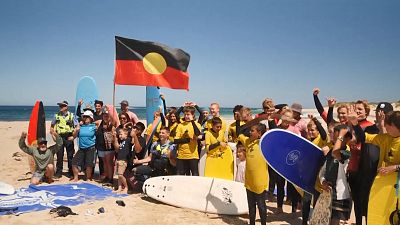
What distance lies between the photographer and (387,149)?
3311 millimetres

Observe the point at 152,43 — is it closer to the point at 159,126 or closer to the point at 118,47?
the point at 118,47

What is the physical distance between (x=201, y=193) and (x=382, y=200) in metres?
2.73

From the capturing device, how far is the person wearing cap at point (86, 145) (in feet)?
22.6

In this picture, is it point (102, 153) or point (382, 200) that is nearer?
point (382, 200)

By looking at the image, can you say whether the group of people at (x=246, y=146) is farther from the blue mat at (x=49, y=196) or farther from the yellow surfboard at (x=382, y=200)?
the blue mat at (x=49, y=196)

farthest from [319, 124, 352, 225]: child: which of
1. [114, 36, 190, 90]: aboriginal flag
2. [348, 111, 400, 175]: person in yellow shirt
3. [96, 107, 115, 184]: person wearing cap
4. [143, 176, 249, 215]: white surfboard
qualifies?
[96, 107, 115, 184]: person wearing cap

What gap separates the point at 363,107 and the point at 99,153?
5273 mm

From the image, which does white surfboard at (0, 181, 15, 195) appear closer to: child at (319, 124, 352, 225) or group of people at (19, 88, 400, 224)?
group of people at (19, 88, 400, 224)

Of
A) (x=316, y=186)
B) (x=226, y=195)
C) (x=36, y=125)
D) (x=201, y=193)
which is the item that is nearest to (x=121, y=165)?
(x=201, y=193)

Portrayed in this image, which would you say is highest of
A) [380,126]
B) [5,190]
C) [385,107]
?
[385,107]

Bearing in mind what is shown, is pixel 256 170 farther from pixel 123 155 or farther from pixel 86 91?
pixel 86 91

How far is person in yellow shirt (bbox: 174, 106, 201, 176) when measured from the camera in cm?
558

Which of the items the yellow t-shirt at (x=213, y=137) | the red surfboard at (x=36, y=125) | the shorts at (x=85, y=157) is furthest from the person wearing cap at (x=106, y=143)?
the yellow t-shirt at (x=213, y=137)

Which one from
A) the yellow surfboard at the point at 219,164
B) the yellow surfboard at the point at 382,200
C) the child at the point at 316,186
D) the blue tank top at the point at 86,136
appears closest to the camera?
the yellow surfboard at the point at 382,200
